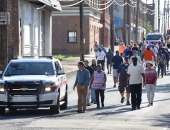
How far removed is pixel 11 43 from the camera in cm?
3844

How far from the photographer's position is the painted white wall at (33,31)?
40844mm

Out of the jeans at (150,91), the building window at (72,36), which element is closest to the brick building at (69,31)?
the building window at (72,36)

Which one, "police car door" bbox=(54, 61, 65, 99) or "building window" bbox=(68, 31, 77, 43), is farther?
"building window" bbox=(68, 31, 77, 43)

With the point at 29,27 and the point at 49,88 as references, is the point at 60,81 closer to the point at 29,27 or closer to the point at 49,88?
the point at 49,88

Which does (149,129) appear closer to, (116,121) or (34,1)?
(116,121)

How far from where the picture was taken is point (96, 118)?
18.4 meters

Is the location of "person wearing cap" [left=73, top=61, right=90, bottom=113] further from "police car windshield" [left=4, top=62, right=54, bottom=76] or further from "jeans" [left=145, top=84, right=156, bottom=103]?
"jeans" [left=145, top=84, right=156, bottom=103]

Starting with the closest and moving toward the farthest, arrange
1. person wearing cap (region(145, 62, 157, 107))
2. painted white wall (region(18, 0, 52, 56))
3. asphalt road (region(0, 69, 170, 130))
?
1. asphalt road (region(0, 69, 170, 130))
2. person wearing cap (region(145, 62, 157, 107))
3. painted white wall (region(18, 0, 52, 56))

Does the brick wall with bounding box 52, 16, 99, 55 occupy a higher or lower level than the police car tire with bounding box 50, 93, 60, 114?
higher

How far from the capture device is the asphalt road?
Result: 1633 cm

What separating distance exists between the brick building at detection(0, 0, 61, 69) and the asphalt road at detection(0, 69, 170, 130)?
49.5ft

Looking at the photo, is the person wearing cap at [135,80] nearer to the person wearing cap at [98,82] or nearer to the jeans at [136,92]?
the jeans at [136,92]

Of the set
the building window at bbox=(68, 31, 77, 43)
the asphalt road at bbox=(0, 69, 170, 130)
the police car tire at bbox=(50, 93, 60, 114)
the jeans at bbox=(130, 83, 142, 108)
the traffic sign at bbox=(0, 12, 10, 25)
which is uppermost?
the traffic sign at bbox=(0, 12, 10, 25)

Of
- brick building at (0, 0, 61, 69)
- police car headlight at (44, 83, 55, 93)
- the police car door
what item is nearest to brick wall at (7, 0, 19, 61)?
brick building at (0, 0, 61, 69)
